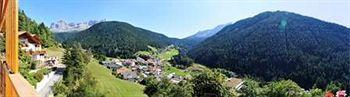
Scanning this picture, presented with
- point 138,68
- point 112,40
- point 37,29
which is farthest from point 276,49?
point 37,29

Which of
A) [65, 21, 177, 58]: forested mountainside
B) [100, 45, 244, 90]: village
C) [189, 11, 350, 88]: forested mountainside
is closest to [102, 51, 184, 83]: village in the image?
[100, 45, 244, 90]: village

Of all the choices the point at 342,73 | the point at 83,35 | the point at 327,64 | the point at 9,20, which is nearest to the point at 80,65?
the point at 9,20

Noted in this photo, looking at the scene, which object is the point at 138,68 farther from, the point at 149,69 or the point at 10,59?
the point at 10,59

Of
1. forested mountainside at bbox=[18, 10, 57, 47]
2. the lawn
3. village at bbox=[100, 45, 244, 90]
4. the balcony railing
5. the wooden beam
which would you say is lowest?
village at bbox=[100, 45, 244, 90]

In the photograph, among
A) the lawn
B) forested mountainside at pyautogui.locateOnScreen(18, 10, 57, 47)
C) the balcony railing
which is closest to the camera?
the balcony railing

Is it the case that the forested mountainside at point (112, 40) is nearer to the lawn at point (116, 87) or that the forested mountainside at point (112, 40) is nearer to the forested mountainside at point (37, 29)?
the forested mountainside at point (37, 29)

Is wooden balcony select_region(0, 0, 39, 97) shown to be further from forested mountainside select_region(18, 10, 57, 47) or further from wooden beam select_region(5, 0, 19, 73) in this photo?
forested mountainside select_region(18, 10, 57, 47)

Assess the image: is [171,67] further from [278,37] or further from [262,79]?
[278,37]
